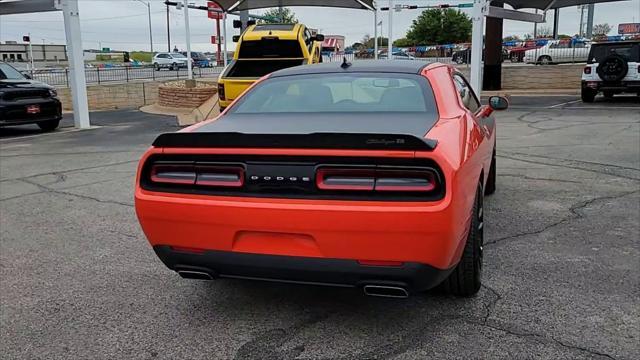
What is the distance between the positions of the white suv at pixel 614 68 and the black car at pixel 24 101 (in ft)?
48.8

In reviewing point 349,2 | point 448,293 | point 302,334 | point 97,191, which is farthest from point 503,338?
point 349,2

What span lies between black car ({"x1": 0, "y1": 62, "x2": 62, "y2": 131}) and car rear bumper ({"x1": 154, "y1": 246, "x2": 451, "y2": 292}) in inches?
444

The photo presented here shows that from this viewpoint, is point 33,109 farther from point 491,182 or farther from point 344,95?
point 344,95

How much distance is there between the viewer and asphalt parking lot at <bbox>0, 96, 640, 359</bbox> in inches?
120

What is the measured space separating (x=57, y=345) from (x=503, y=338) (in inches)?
97.4

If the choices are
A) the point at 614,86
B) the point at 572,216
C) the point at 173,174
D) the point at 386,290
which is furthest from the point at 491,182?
the point at 614,86

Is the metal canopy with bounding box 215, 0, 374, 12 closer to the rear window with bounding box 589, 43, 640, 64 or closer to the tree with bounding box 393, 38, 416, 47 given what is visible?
the rear window with bounding box 589, 43, 640, 64

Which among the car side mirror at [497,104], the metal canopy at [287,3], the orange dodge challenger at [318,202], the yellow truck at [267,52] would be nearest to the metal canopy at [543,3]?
the metal canopy at [287,3]

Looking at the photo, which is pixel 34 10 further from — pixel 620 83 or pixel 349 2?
pixel 620 83

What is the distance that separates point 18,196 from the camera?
22.1 feet

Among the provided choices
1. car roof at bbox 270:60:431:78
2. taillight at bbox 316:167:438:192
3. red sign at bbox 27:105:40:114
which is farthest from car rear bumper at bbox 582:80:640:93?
taillight at bbox 316:167:438:192

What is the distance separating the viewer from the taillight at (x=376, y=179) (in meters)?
2.69

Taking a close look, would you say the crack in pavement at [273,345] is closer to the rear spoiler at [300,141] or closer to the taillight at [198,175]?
the taillight at [198,175]

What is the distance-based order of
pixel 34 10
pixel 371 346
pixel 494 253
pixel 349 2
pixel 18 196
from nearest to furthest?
pixel 371 346
pixel 494 253
pixel 18 196
pixel 34 10
pixel 349 2
